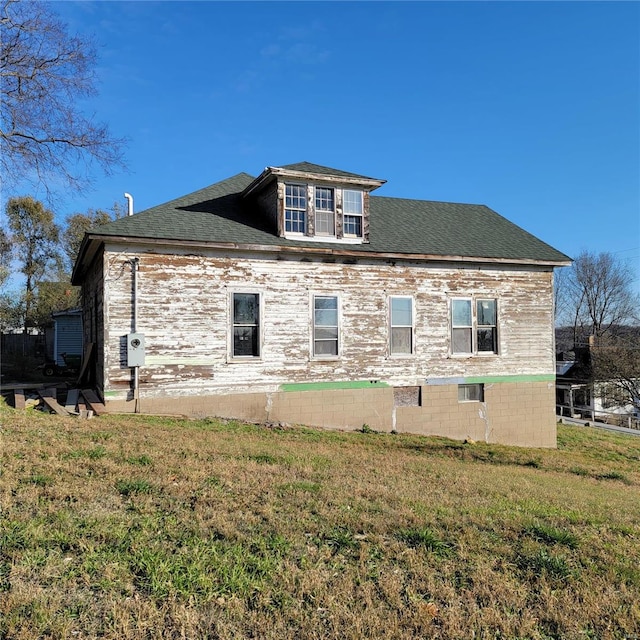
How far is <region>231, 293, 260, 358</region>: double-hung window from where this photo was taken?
13.5 meters

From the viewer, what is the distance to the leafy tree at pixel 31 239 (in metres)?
41.4

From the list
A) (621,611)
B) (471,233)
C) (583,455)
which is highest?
(471,233)

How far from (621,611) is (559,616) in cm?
56

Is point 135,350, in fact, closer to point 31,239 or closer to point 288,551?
point 288,551

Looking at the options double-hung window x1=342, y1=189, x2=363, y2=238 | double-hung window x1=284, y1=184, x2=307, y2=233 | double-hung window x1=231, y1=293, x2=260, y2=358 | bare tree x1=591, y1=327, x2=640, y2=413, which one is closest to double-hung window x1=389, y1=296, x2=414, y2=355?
double-hung window x1=342, y1=189, x2=363, y2=238

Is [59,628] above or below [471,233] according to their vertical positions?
below

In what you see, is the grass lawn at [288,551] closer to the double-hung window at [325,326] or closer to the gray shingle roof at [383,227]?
the double-hung window at [325,326]

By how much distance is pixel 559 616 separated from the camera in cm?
369

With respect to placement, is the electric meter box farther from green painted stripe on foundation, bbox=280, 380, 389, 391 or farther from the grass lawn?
the grass lawn

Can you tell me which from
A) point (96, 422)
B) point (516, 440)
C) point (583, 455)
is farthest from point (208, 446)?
point (583, 455)

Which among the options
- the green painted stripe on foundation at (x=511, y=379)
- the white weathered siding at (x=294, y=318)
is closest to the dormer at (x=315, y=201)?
the white weathered siding at (x=294, y=318)

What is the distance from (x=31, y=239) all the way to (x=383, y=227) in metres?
37.3

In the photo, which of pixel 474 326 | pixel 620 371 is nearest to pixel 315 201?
pixel 474 326

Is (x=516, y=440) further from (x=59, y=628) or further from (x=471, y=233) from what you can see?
(x=59, y=628)
